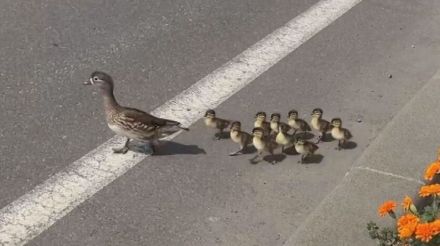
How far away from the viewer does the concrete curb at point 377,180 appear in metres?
4.80

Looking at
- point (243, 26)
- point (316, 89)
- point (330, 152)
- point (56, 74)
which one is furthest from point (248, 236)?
point (243, 26)

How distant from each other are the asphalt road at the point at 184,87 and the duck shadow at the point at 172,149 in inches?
0.7

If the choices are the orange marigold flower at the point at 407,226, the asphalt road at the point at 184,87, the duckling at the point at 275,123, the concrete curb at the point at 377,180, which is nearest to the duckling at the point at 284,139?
the duckling at the point at 275,123

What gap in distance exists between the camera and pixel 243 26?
29.8 ft

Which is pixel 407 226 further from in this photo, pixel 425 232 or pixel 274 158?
pixel 274 158

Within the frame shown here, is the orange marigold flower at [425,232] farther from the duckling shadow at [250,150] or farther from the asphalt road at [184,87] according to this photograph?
the duckling shadow at [250,150]

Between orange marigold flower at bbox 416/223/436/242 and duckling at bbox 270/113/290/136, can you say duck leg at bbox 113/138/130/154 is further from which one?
orange marigold flower at bbox 416/223/436/242

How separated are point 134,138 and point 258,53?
245 cm

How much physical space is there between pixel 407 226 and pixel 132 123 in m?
2.81

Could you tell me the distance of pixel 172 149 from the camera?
21.6ft

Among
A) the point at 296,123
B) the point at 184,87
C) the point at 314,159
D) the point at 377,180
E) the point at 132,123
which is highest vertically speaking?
the point at 184,87

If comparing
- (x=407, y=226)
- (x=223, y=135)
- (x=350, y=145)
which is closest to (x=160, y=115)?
(x=223, y=135)

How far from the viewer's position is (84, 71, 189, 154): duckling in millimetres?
6336

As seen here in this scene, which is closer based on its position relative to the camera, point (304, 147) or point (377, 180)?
point (377, 180)
